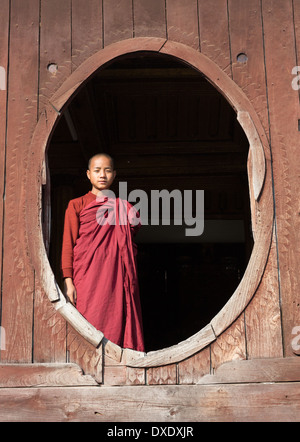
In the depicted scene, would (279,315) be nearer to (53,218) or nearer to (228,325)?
(228,325)

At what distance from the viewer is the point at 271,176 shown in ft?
11.2

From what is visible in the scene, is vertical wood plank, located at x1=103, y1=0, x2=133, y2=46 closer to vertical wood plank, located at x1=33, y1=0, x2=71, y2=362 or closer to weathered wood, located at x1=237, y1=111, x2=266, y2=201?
vertical wood plank, located at x1=33, y1=0, x2=71, y2=362

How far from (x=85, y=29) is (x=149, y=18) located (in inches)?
14.1

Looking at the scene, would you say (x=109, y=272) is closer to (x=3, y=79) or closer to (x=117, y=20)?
(x=3, y=79)

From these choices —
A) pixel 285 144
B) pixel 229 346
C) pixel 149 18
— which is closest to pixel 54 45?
pixel 149 18

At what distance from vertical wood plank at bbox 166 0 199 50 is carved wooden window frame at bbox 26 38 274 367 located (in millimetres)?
57

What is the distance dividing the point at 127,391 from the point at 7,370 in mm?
601

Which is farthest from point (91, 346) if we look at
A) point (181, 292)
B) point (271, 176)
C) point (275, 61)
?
point (181, 292)

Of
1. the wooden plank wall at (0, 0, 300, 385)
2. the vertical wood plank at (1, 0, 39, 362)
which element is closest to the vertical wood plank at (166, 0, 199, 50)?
the wooden plank wall at (0, 0, 300, 385)

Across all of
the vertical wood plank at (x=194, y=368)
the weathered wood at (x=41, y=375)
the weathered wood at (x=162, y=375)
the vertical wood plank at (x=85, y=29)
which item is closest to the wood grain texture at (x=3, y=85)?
the vertical wood plank at (x=85, y=29)

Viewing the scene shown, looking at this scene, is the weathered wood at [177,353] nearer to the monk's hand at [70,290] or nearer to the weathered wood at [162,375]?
the weathered wood at [162,375]

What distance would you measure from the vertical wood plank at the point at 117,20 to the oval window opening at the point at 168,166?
1.24 meters

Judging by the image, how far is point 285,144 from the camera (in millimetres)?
3447

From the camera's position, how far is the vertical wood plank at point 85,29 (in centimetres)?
355
